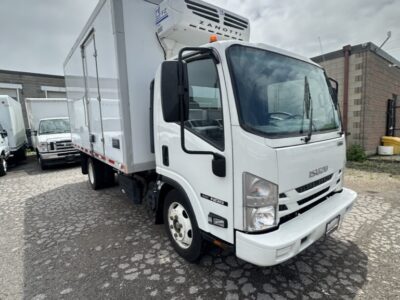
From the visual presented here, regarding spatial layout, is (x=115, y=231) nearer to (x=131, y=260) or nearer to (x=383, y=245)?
(x=131, y=260)

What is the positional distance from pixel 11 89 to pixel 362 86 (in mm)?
20072

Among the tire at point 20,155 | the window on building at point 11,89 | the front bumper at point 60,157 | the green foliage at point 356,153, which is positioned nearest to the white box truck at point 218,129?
the front bumper at point 60,157

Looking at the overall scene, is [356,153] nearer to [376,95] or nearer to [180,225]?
[376,95]

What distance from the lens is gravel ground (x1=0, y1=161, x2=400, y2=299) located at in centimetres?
225

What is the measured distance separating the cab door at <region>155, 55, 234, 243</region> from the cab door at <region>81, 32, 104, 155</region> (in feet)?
5.83

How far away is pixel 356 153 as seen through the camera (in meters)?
8.10

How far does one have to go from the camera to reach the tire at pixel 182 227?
244 cm

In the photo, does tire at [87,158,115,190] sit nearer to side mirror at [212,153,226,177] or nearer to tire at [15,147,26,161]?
side mirror at [212,153,226,177]

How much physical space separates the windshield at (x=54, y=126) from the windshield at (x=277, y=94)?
9174 millimetres

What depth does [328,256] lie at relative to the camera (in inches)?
107

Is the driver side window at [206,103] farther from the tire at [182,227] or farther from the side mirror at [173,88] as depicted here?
the tire at [182,227]

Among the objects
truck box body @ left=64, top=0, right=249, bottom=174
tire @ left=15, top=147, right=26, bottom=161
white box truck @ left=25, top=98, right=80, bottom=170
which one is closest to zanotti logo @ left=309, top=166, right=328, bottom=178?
truck box body @ left=64, top=0, right=249, bottom=174

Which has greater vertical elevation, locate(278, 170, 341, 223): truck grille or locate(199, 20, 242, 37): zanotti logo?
locate(199, 20, 242, 37): zanotti logo

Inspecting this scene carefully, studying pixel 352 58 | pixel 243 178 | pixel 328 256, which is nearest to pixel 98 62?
pixel 243 178
